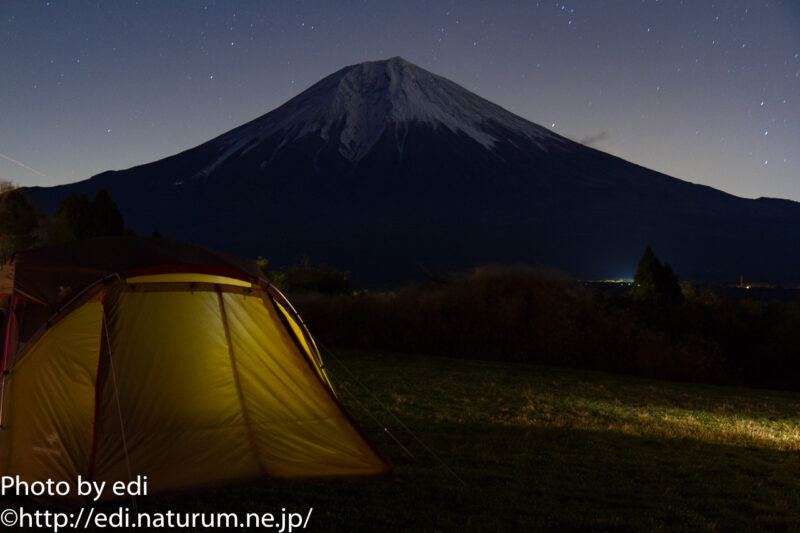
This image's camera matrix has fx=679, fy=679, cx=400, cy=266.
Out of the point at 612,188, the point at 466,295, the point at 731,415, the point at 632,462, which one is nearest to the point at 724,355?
the point at 466,295

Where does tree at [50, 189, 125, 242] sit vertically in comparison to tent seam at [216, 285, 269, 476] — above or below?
above

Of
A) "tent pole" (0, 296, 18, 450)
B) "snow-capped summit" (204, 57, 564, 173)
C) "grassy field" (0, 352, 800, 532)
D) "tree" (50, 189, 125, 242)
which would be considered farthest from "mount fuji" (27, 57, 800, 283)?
"tent pole" (0, 296, 18, 450)

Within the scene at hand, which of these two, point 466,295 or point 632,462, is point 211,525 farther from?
point 466,295

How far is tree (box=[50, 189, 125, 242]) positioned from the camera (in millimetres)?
40875

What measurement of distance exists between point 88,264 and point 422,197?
4420 inches

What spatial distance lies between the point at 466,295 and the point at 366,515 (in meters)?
18.2

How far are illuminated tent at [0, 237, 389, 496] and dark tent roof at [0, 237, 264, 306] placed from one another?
0.04 ft

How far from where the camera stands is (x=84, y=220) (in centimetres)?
4109

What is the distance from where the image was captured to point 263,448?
5.89m

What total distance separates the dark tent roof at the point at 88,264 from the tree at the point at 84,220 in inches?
1474

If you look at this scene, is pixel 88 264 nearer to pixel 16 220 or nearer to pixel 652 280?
pixel 652 280

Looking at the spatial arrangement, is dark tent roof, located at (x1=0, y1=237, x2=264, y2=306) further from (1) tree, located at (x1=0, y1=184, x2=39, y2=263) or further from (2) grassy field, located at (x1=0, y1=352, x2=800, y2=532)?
(1) tree, located at (x1=0, y1=184, x2=39, y2=263)

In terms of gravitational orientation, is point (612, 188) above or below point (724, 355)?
above

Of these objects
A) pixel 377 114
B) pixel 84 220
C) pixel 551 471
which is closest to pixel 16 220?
pixel 84 220
